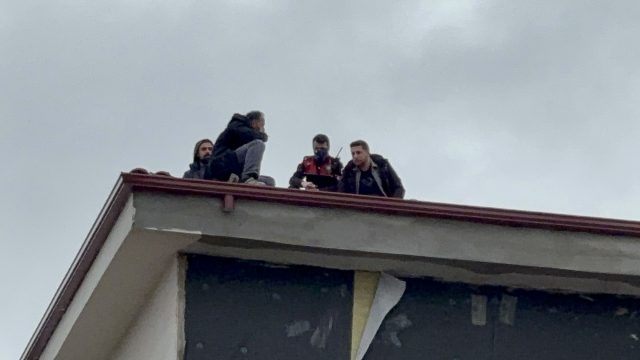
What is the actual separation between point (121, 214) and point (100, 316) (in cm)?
166

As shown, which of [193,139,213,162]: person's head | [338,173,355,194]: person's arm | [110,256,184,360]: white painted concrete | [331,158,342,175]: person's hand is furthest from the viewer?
[193,139,213,162]: person's head

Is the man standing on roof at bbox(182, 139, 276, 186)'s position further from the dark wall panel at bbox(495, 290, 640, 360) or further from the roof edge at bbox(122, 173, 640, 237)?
the dark wall panel at bbox(495, 290, 640, 360)

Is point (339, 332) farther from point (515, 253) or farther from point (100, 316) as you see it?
point (100, 316)

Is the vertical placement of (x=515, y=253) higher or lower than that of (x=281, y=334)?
higher

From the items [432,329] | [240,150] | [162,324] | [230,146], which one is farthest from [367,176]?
[162,324]

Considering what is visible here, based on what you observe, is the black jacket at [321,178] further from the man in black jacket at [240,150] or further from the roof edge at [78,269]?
the roof edge at [78,269]

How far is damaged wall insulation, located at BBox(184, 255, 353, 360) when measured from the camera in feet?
31.5

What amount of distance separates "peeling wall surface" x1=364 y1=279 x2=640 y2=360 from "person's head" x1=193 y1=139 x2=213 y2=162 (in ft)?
12.8

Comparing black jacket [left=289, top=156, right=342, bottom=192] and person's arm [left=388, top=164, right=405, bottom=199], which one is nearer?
person's arm [left=388, top=164, right=405, bottom=199]

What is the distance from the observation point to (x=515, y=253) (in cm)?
992

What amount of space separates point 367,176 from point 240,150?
1.24m

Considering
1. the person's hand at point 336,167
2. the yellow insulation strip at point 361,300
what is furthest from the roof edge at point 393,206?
the person's hand at point 336,167

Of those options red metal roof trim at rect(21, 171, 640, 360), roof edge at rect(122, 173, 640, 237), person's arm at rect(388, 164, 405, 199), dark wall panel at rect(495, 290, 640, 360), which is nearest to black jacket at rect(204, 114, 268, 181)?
person's arm at rect(388, 164, 405, 199)

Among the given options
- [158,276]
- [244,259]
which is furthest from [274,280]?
[158,276]
